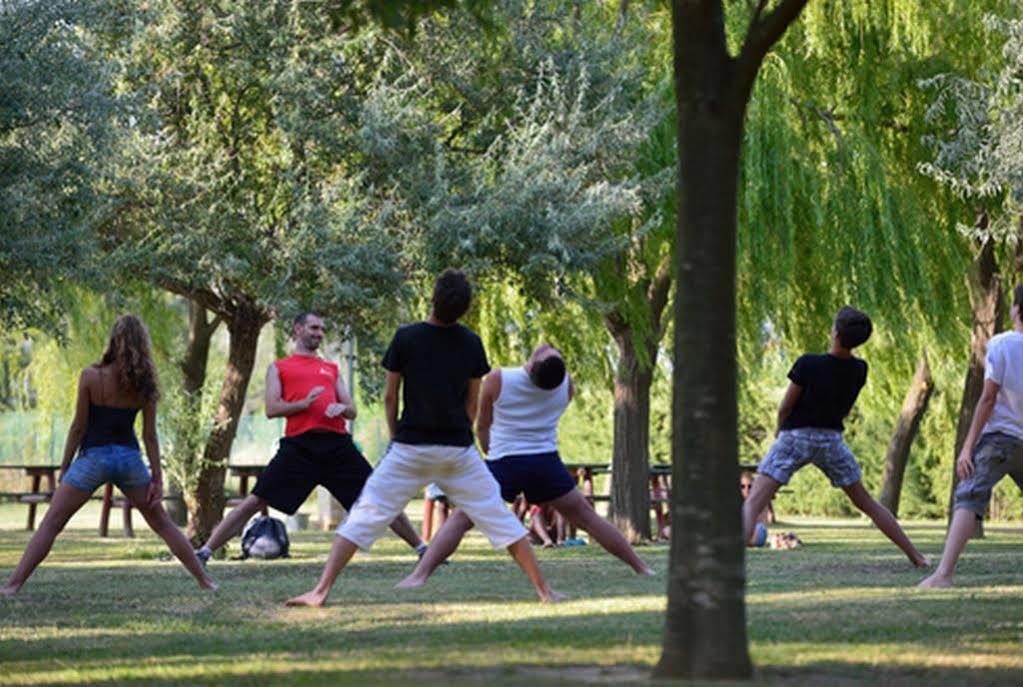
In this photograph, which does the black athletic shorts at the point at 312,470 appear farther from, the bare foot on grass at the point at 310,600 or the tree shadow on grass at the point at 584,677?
the tree shadow on grass at the point at 584,677

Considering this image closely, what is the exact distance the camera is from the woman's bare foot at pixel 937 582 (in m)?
11.3

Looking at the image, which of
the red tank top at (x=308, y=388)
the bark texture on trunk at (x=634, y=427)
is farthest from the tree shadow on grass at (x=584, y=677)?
the bark texture on trunk at (x=634, y=427)

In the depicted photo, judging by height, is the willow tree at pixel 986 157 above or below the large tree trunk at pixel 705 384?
above

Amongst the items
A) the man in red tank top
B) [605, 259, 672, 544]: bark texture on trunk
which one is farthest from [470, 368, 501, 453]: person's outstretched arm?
[605, 259, 672, 544]: bark texture on trunk

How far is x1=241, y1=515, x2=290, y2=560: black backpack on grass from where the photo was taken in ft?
54.6

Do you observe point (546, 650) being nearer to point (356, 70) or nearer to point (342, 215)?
point (342, 215)

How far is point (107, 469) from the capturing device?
11766 millimetres

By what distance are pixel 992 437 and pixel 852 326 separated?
1798mm

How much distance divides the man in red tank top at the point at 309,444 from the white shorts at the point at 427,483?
10.1 feet

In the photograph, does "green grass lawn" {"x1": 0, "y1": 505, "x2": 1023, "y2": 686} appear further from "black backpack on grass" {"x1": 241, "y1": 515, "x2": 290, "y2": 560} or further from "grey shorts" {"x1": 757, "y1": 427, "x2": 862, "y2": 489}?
"black backpack on grass" {"x1": 241, "y1": 515, "x2": 290, "y2": 560}

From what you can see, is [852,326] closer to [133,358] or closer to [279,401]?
[279,401]

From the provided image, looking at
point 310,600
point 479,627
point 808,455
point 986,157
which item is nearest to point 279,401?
point 310,600

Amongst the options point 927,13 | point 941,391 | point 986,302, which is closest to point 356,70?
point 927,13

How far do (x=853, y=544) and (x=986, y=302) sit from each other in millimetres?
3787
